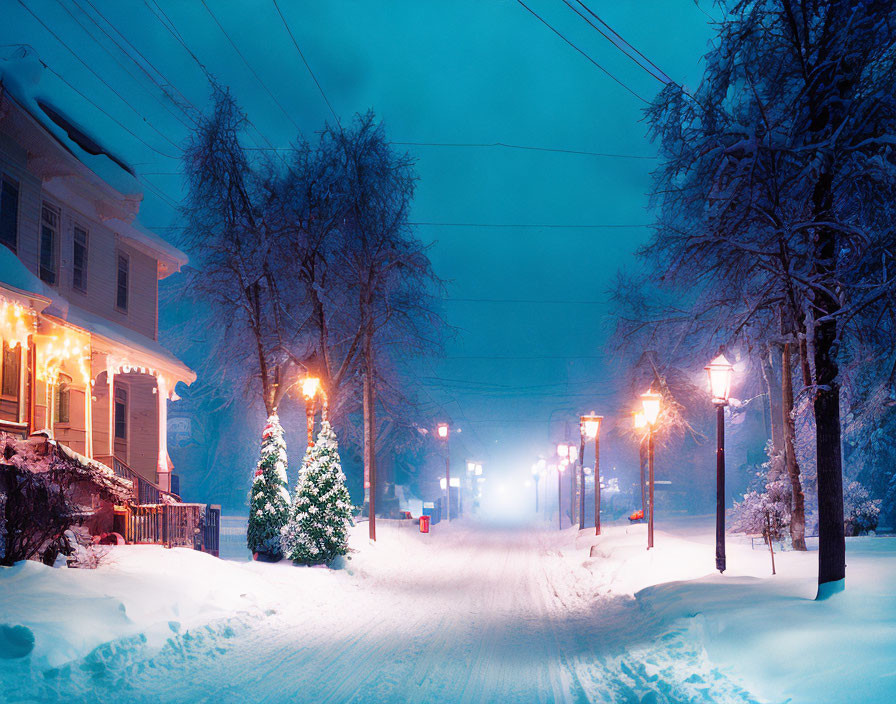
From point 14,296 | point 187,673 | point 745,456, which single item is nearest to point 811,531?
point 187,673

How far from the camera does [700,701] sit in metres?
6.95

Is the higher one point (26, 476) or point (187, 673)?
point (26, 476)

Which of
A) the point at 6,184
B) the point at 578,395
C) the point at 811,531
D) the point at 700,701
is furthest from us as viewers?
the point at 578,395

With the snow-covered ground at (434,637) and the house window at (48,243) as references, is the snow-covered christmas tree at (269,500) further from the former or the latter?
the house window at (48,243)

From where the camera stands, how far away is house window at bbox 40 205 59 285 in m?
18.0

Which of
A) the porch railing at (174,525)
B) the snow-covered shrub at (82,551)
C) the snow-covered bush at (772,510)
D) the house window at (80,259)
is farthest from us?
the snow-covered bush at (772,510)

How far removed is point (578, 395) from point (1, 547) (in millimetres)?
77680

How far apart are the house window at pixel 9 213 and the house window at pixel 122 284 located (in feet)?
18.2

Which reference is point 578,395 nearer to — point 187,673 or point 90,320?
point 90,320

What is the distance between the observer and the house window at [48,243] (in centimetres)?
1798

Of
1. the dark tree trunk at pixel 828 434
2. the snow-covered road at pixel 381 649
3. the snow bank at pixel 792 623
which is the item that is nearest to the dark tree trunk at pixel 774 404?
the snow bank at pixel 792 623

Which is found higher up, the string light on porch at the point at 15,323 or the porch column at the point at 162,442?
the string light on porch at the point at 15,323

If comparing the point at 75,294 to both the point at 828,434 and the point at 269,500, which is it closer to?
→ the point at 269,500

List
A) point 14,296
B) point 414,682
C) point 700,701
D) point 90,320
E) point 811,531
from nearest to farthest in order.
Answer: point 700,701
point 414,682
point 14,296
point 90,320
point 811,531
